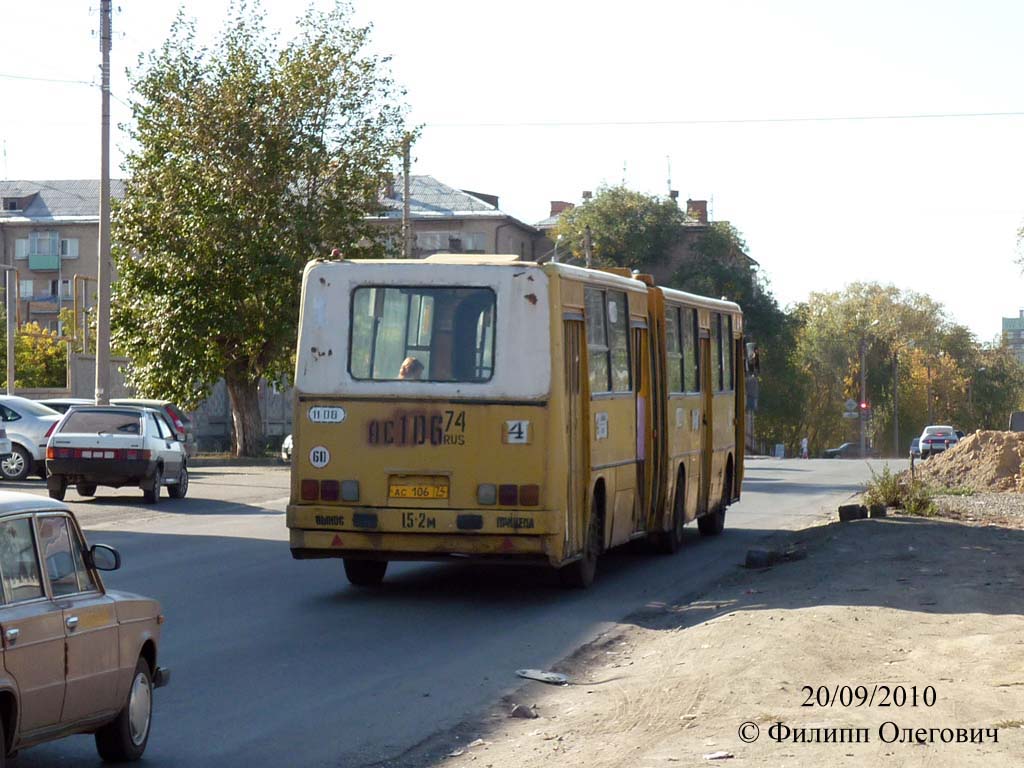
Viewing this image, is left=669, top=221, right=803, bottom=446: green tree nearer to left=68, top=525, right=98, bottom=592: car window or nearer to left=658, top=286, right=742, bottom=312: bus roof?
left=658, top=286, right=742, bottom=312: bus roof

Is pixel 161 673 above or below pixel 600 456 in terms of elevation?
below

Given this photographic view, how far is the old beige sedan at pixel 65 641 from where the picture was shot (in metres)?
6.56

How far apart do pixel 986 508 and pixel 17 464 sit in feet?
59.7

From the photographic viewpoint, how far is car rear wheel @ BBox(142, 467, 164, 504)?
27406 millimetres

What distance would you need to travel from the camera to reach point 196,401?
4700 centimetres

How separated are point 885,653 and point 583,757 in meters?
3.68

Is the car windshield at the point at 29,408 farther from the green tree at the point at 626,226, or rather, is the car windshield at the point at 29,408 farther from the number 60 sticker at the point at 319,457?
the green tree at the point at 626,226

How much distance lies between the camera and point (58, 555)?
7.17m

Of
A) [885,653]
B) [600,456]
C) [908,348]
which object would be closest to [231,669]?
[885,653]

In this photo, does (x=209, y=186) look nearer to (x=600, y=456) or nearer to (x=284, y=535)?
(x=284, y=535)

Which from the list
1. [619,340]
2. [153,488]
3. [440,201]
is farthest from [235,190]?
[440,201]

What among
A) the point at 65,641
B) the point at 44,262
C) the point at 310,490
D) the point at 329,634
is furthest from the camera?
the point at 44,262

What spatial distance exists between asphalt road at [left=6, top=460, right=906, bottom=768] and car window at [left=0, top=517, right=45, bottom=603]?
4.74 feet

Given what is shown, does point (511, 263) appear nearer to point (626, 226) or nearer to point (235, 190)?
point (235, 190)
